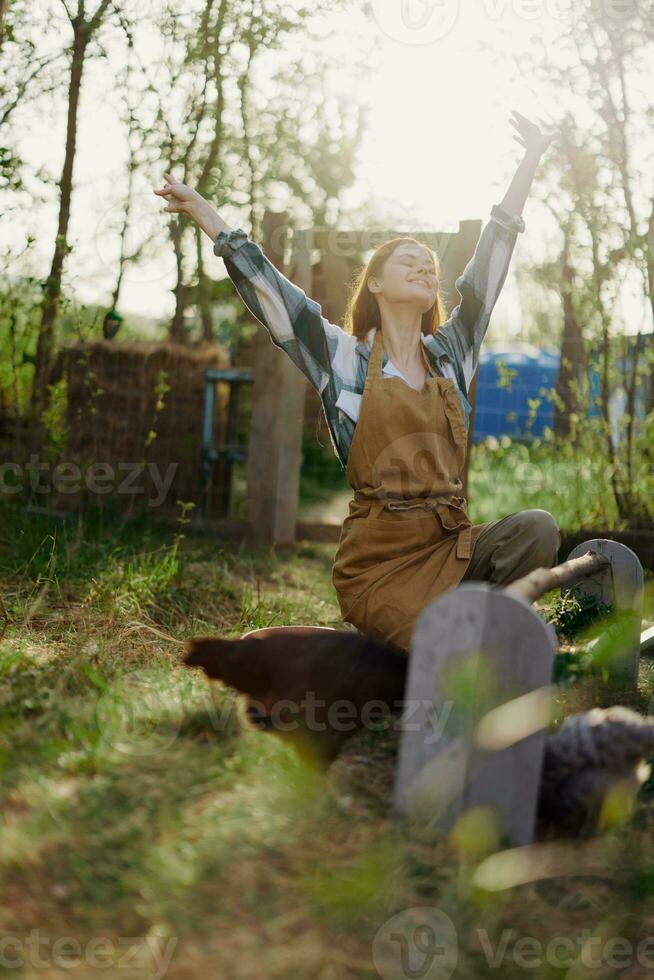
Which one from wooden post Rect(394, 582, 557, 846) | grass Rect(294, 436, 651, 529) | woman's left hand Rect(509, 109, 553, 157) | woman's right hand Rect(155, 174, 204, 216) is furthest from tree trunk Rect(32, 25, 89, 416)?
wooden post Rect(394, 582, 557, 846)

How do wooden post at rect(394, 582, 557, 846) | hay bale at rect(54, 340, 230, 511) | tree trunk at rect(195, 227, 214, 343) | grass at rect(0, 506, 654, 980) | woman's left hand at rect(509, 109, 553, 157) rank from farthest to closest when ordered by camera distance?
1. tree trunk at rect(195, 227, 214, 343)
2. hay bale at rect(54, 340, 230, 511)
3. woman's left hand at rect(509, 109, 553, 157)
4. wooden post at rect(394, 582, 557, 846)
5. grass at rect(0, 506, 654, 980)

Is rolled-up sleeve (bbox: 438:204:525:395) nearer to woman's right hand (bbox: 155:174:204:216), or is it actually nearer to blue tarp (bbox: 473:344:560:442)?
woman's right hand (bbox: 155:174:204:216)

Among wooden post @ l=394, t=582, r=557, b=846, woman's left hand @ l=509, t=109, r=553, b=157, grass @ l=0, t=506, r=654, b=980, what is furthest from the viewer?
woman's left hand @ l=509, t=109, r=553, b=157

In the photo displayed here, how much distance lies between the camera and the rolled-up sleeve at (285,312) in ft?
10.2

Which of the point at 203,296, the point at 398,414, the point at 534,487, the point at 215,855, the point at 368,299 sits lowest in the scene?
the point at 215,855

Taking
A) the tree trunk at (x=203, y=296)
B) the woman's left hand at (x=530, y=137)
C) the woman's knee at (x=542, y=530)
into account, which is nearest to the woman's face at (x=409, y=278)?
the woman's left hand at (x=530, y=137)

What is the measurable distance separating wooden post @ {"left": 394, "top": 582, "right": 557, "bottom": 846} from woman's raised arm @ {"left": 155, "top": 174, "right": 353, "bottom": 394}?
4.77 feet

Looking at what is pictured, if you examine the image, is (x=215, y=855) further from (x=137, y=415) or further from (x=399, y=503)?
(x=137, y=415)

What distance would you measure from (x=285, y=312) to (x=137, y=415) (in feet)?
9.86

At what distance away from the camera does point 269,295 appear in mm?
3160

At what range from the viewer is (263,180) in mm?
8758

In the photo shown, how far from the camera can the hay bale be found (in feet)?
19.2

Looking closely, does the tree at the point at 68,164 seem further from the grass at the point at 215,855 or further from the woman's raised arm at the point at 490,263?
the grass at the point at 215,855

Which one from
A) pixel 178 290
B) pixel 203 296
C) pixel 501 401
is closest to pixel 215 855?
pixel 178 290
